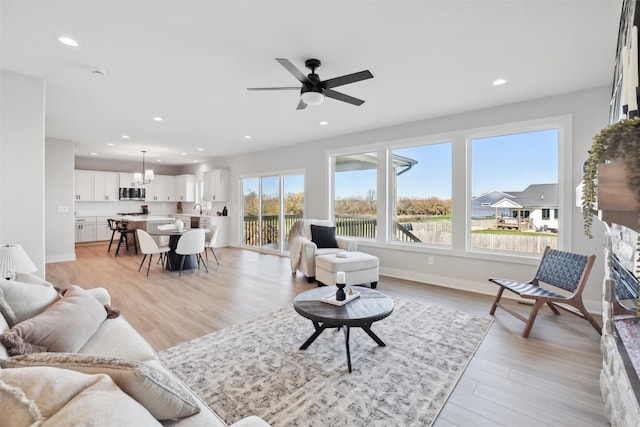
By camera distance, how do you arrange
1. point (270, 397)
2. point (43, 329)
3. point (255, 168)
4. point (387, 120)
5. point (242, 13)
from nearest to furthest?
1. point (43, 329)
2. point (270, 397)
3. point (242, 13)
4. point (387, 120)
5. point (255, 168)

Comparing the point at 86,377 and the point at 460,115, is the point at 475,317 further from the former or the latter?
the point at 86,377

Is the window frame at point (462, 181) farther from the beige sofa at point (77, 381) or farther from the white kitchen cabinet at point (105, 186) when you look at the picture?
the white kitchen cabinet at point (105, 186)

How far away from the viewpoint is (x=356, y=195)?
18.8 feet

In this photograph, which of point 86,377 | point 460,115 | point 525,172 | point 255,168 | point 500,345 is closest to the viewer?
point 86,377

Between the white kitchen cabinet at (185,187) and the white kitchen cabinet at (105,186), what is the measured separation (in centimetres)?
176

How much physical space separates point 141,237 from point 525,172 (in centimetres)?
613

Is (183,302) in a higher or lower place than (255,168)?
lower

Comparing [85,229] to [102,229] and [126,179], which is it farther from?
[126,179]

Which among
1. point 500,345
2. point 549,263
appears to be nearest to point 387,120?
point 549,263

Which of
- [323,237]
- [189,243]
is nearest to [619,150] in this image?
[323,237]

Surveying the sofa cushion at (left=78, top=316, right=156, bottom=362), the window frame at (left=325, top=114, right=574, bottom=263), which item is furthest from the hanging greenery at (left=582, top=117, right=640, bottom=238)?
the window frame at (left=325, top=114, right=574, bottom=263)

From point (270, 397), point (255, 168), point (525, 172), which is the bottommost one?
point (270, 397)

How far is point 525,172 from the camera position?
13.1 feet

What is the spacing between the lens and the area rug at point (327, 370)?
1787 millimetres
